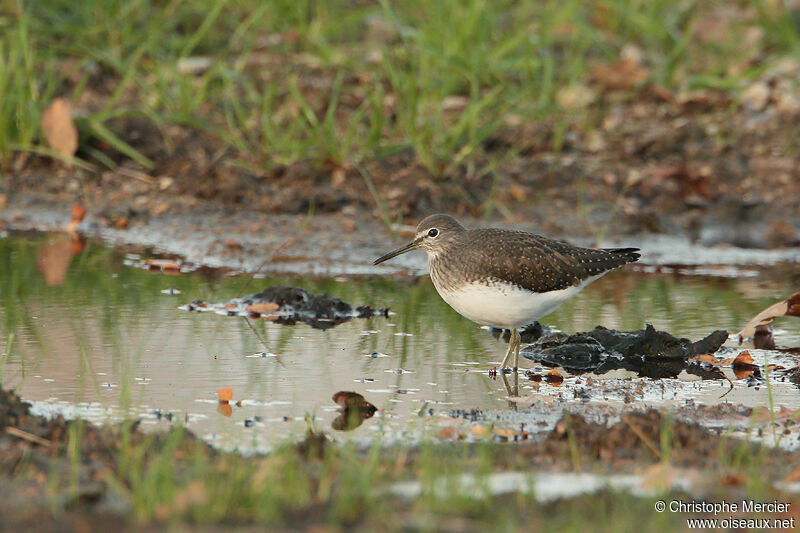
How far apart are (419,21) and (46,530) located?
869 cm

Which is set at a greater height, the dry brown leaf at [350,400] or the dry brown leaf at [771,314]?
the dry brown leaf at [771,314]

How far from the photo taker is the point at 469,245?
6.89 meters

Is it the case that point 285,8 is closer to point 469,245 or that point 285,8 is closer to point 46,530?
point 469,245

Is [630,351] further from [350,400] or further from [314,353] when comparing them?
[350,400]

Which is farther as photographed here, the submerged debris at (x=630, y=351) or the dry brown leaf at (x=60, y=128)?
the dry brown leaf at (x=60, y=128)

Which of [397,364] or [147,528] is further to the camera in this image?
[397,364]

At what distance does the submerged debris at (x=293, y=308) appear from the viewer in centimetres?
736

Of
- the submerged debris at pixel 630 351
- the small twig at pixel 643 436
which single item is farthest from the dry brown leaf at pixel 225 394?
the submerged debris at pixel 630 351

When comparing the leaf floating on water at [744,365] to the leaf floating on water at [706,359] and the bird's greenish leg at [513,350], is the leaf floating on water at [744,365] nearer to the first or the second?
the leaf floating on water at [706,359]

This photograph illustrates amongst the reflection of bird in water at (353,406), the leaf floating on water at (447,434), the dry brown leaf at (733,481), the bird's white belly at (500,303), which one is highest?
the bird's white belly at (500,303)

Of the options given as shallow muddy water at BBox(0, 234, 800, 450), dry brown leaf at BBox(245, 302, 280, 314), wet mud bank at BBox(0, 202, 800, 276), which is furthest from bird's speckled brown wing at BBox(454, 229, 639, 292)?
wet mud bank at BBox(0, 202, 800, 276)

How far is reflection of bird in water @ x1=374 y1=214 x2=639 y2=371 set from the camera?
21.4 ft

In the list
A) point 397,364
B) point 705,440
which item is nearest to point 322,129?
point 397,364

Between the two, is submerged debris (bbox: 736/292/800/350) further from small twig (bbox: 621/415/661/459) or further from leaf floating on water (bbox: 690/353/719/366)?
small twig (bbox: 621/415/661/459)
